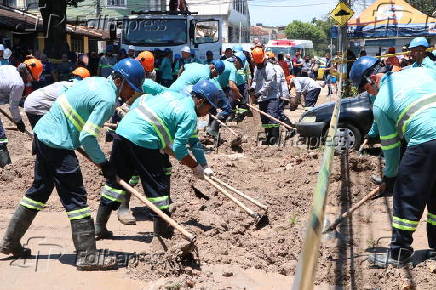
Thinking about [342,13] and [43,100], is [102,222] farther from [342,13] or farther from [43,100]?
[342,13]

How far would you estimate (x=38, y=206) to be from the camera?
5.20m

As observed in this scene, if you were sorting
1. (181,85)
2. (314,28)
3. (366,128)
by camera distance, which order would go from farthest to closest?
(314,28) → (366,128) → (181,85)

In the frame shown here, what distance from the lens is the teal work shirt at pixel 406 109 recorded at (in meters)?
4.70

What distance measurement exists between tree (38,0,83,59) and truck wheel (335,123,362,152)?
13.0 m

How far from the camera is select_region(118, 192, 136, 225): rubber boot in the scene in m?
6.55

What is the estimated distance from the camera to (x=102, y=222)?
Result: 19.4 ft

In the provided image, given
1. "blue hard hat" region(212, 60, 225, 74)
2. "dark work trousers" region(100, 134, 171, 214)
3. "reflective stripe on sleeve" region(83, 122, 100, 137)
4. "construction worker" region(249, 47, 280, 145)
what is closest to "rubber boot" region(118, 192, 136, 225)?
"dark work trousers" region(100, 134, 171, 214)

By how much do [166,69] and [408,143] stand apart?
1307 centimetres

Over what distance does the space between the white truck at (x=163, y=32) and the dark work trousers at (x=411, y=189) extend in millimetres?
13542

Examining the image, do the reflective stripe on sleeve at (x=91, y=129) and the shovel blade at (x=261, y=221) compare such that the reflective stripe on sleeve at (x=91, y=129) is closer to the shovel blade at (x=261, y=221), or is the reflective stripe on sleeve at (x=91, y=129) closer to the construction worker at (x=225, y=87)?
the shovel blade at (x=261, y=221)

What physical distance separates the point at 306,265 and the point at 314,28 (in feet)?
325

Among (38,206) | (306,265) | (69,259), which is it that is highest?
(306,265)

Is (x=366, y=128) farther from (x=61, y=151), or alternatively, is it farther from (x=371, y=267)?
(x=61, y=151)

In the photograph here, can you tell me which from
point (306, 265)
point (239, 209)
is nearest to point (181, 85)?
point (239, 209)
